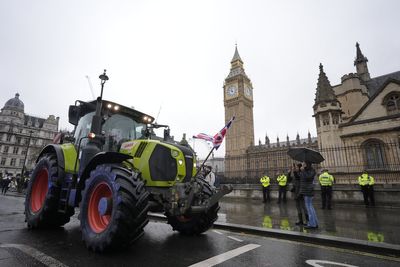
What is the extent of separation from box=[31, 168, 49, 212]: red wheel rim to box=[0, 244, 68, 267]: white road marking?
2279 millimetres

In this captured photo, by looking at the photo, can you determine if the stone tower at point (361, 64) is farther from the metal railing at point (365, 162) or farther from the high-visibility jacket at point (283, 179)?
the high-visibility jacket at point (283, 179)

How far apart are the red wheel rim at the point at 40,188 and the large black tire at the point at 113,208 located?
2773mm

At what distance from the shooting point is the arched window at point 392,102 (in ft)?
60.2

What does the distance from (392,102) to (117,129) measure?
22.5 m

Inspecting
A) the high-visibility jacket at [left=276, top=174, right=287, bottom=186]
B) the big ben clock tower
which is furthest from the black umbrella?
the big ben clock tower

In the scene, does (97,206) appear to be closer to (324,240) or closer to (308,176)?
(324,240)

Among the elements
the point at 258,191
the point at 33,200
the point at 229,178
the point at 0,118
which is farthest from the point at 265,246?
the point at 0,118

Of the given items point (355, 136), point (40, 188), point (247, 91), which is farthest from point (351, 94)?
point (247, 91)

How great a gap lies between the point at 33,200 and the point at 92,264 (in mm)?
4118

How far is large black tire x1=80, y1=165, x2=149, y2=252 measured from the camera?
346 centimetres

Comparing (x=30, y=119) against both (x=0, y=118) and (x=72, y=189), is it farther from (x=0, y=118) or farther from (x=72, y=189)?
(x=72, y=189)

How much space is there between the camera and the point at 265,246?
454 centimetres

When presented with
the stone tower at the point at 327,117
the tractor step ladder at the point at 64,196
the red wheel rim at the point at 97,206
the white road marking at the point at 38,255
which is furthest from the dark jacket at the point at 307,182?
the stone tower at the point at 327,117

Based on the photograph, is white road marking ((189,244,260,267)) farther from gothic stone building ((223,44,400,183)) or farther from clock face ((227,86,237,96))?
clock face ((227,86,237,96))
